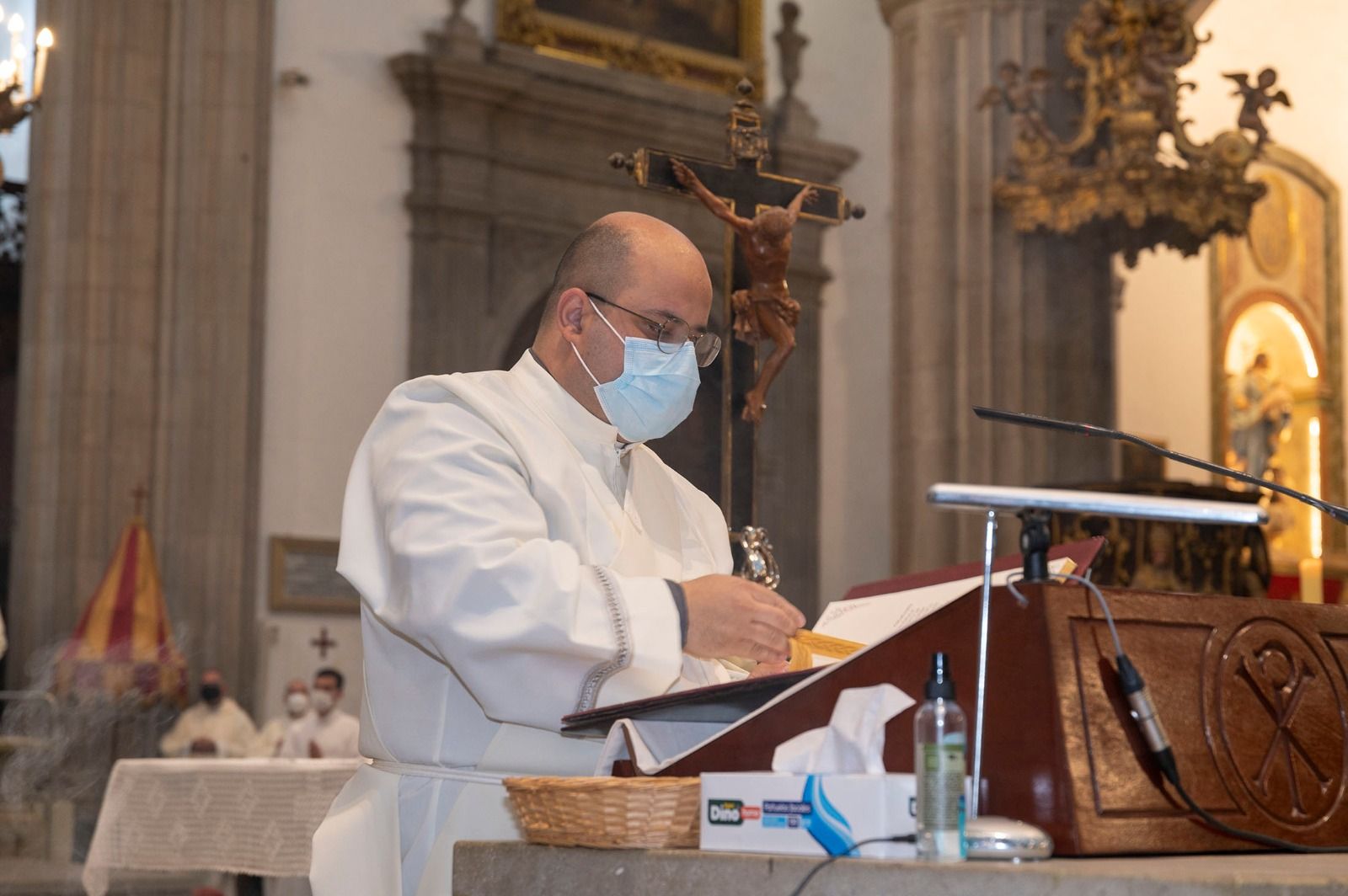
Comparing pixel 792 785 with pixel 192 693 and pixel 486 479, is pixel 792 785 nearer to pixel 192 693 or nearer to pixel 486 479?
pixel 486 479

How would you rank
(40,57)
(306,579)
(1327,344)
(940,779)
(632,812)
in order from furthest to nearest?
(1327,344)
(306,579)
(40,57)
(632,812)
(940,779)

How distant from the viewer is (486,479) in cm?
261

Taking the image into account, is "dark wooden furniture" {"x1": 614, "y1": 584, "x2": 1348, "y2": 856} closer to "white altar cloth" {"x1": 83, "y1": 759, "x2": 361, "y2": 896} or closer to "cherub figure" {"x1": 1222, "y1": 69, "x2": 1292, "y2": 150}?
"white altar cloth" {"x1": 83, "y1": 759, "x2": 361, "y2": 896}

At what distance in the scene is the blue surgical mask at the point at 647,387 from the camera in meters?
3.07

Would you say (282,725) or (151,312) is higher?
(151,312)

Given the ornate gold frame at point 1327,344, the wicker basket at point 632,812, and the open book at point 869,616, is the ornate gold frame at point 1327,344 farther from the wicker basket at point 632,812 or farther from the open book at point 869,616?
the wicker basket at point 632,812

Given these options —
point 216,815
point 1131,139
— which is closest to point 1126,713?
point 216,815

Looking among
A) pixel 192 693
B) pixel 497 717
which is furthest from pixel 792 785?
pixel 192 693

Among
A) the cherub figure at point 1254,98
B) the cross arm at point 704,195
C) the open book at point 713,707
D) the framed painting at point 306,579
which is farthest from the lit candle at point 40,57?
the open book at point 713,707

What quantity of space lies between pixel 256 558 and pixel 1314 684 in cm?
1024

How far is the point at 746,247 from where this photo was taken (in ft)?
19.0

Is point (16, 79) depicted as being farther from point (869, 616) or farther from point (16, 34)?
point (869, 616)

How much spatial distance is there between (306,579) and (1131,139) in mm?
5803

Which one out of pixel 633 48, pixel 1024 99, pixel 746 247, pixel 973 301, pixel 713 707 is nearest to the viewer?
pixel 713 707
